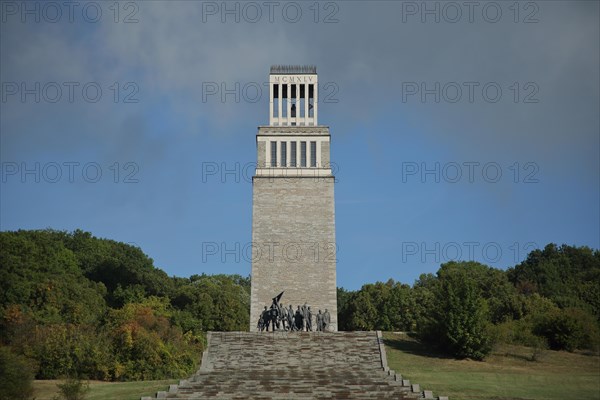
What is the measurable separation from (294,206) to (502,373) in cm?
1973

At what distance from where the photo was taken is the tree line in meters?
37.1

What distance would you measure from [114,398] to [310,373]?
7632 millimetres

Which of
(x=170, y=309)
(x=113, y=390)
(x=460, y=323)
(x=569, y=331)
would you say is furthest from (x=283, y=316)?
(x=170, y=309)

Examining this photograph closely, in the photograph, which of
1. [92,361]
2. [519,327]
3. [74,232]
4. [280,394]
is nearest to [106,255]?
[74,232]

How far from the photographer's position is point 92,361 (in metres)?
35.8

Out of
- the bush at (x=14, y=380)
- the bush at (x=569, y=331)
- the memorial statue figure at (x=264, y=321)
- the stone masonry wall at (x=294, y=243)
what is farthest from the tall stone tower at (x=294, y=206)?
the bush at (x=14, y=380)

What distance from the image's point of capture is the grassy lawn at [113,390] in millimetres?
29359

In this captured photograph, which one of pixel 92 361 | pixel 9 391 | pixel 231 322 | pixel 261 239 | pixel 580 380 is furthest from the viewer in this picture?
pixel 231 322

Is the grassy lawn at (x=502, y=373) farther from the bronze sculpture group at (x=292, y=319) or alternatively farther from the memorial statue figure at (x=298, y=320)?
the memorial statue figure at (x=298, y=320)

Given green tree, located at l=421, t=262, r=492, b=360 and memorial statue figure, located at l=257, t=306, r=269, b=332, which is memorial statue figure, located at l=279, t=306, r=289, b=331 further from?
green tree, located at l=421, t=262, r=492, b=360

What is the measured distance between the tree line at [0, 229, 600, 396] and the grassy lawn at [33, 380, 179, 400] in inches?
36.5

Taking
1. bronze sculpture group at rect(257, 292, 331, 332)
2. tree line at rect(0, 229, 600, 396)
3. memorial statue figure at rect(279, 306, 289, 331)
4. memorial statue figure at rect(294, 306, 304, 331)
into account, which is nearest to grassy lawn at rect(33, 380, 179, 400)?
tree line at rect(0, 229, 600, 396)

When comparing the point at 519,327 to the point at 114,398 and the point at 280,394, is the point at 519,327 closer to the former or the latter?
the point at 280,394

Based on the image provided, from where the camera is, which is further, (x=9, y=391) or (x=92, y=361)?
(x=92, y=361)
